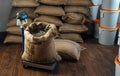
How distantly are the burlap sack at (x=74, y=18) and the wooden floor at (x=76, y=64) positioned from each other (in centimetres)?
45

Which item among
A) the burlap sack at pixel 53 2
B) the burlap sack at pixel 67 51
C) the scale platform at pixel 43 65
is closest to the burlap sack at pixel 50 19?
the burlap sack at pixel 53 2

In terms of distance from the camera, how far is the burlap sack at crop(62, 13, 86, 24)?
129 inches

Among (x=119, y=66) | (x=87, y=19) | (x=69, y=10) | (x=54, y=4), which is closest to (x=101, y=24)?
(x=87, y=19)

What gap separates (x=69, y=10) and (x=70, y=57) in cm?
89

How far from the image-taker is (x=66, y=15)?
3275 millimetres

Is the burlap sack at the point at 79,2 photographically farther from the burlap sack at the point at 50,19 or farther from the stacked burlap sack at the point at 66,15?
the burlap sack at the point at 50,19

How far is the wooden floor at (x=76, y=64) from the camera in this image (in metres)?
2.47

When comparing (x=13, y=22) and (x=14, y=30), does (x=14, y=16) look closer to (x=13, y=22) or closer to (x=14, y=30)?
(x=13, y=22)

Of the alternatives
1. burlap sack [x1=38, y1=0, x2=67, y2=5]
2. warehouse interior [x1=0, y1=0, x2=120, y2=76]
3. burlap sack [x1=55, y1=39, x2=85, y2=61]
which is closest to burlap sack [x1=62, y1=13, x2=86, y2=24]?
warehouse interior [x1=0, y1=0, x2=120, y2=76]

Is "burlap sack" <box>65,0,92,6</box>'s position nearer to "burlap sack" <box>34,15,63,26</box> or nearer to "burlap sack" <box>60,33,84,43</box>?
"burlap sack" <box>34,15,63,26</box>

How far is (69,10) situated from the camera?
3295mm

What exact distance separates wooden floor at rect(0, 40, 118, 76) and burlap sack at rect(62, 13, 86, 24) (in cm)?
45

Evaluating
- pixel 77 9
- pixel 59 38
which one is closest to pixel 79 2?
pixel 77 9

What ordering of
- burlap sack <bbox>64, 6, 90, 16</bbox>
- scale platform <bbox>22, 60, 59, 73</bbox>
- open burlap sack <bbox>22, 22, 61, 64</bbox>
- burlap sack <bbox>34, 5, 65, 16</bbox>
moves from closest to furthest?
open burlap sack <bbox>22, 22, 61, 64</bbox>, scale platform <bbox>22, 60, 59, 73</bbox>, burlap sack <bbox>34, 5, 65, 16</bbox>, burlap sack <bbox>64, 6, 90, 16</bbox>
